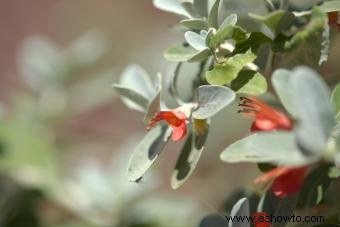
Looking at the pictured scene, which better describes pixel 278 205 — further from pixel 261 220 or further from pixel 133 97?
pixel 133 97

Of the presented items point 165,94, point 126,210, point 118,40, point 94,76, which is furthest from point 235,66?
point 118,40

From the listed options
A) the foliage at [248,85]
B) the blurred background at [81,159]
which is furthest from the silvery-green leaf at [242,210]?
the blurred background at [81,159]

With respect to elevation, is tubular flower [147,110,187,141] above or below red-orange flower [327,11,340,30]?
below

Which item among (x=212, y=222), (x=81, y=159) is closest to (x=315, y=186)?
(x=212, y=222)

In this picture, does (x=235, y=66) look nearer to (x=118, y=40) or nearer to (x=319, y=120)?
(x=319, y=120)

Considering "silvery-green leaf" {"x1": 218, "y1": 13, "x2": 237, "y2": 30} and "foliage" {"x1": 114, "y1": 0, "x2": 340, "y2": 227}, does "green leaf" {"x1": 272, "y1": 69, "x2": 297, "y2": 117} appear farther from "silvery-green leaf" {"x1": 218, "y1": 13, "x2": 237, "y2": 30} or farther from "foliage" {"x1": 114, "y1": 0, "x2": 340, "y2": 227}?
"silvery-green leaf" {"x1": 218, "y1": 13, "x2": 237, "y2": 30}

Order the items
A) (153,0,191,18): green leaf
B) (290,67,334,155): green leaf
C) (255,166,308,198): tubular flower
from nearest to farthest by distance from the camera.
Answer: (290,67,334,155): green leaf → (255,166,308,198): tubular flower → (153,0,191,18): green leaf

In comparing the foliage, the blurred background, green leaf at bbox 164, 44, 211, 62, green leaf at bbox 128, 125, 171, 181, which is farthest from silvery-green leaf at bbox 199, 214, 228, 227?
the blurred background
